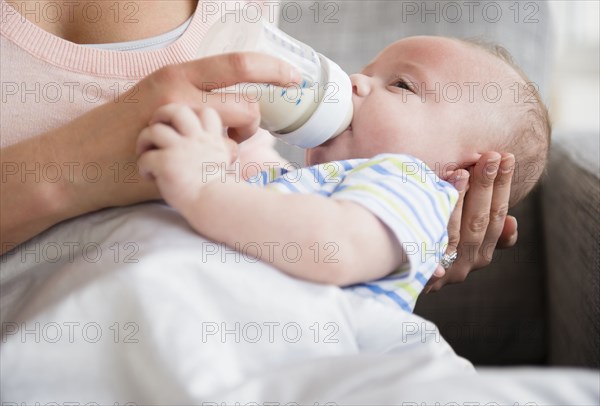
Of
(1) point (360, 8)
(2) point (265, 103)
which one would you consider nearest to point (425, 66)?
(2) point (265, 103)

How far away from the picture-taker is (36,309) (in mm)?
696

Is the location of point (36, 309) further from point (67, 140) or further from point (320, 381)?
point (320, 381)

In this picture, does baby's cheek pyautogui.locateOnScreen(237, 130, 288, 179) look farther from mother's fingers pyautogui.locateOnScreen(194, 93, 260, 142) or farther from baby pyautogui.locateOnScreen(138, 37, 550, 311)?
mother's fingers pyautogui.locateOnScreen(194, 93, 260, 142)

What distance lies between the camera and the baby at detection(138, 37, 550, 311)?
667 millimetres

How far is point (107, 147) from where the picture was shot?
739 mm

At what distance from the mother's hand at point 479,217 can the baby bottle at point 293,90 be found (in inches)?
7.4

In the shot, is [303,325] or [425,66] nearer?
[303,325]

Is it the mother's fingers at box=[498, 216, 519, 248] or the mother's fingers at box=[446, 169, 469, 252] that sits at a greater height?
the mother's fingers at box=[446, 169, 469, 252]

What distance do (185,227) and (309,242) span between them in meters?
0.13

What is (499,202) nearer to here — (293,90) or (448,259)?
(448,259)

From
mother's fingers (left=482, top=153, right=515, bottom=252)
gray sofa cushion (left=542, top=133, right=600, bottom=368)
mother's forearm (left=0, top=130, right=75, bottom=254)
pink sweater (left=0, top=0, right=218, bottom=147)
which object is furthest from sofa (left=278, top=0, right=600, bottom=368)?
mother's forearm (left=0, top=130, right=75, bottom=254)

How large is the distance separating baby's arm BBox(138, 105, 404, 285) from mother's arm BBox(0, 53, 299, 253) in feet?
0.14

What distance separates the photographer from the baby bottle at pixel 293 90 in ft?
2.57

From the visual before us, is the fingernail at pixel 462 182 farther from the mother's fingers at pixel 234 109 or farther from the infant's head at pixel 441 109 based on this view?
the mother's fingers at pixel 234 109
